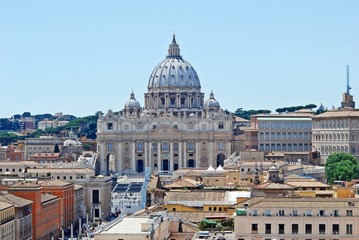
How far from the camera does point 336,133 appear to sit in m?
164

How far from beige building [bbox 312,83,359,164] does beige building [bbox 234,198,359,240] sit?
114 meters

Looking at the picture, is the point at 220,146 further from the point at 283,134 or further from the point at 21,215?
the point at 21,215

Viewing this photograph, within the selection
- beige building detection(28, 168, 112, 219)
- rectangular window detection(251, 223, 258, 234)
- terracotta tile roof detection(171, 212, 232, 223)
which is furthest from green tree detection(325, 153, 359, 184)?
rectangular window detection(251, 223, 258, 234)

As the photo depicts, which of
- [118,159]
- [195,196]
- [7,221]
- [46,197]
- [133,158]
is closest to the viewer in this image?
[195,196]

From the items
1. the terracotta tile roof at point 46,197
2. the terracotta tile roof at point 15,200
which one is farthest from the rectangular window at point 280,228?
the terracotta tile roof at point 46,197

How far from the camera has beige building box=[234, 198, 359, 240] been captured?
47281mm

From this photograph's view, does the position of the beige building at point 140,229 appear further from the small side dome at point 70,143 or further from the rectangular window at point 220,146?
the small side dome at point 70,143

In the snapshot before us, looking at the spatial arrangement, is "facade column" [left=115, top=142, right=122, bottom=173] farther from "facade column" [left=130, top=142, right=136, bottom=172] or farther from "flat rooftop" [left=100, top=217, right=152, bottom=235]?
"flat rooftop" [left=100, top=217, right=152, bottom=235]

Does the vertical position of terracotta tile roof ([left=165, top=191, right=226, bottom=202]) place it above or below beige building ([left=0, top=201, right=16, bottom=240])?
above

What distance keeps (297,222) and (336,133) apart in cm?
11785

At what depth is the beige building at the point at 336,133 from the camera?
162250 millimetres

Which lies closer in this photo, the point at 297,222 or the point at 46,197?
the point at 297,222

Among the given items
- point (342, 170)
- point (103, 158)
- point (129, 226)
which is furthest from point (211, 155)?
point (129, 226)

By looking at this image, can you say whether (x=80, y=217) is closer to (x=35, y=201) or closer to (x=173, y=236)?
(x=35, y=201)
